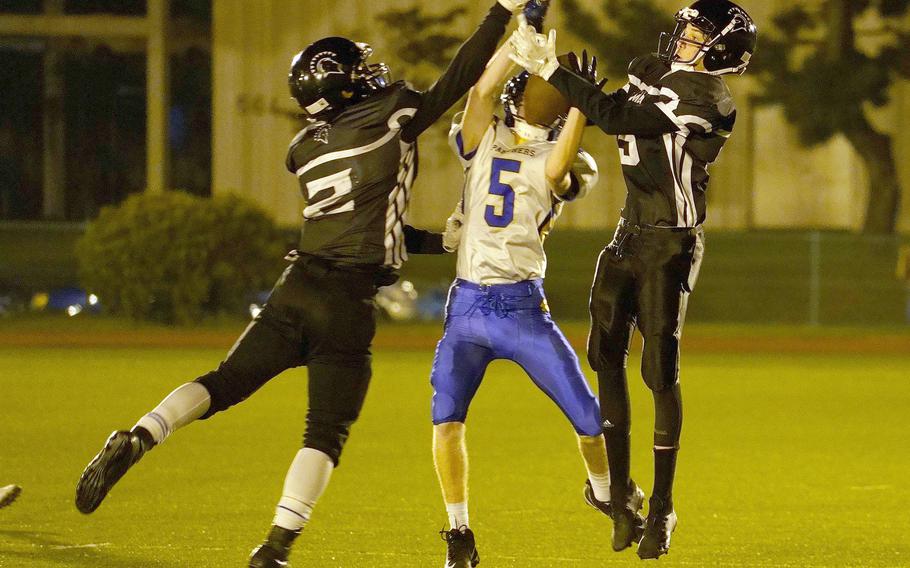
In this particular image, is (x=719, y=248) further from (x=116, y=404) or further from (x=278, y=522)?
(x=278, y=522)

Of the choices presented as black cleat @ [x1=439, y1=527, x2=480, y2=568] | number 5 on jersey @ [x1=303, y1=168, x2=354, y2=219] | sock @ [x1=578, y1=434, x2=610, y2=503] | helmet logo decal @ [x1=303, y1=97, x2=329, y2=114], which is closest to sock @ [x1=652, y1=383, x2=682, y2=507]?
sock @ [x1=578, y1=434, x2=610, y2=503]

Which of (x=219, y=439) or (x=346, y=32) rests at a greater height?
(x=346, y=32)

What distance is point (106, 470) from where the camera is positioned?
609 centimetres

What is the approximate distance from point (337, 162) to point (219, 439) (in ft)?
15.8

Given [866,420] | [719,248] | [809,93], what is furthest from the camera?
[719,248]

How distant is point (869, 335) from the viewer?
20500mm


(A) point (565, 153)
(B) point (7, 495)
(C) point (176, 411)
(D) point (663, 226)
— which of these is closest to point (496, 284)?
(A) point (565, 153)

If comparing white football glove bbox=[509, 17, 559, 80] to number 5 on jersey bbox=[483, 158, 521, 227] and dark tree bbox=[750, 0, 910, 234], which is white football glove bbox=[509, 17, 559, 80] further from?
dark tree bbox=[750, 0, 910, 234]

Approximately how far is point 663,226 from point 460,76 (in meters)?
1.13

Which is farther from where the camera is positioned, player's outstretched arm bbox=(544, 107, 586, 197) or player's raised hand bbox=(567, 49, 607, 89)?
player's raised hand bbox=(567, 49, 607, 89)

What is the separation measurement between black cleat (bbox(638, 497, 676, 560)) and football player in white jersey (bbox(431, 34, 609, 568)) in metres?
0.45

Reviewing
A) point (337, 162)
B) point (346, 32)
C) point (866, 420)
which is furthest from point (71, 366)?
point (346, 32)

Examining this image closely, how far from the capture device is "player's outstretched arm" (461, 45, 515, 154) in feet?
21.5

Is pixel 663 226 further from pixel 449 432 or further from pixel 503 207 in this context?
pixel 449 432
